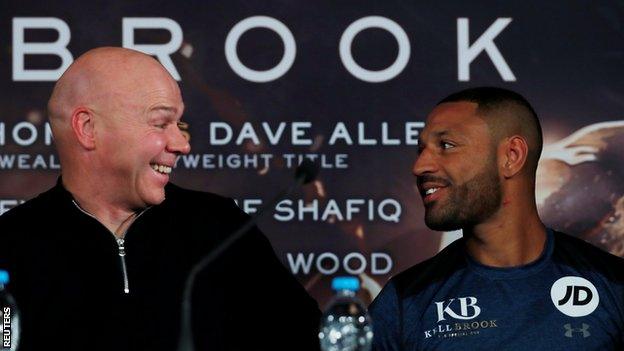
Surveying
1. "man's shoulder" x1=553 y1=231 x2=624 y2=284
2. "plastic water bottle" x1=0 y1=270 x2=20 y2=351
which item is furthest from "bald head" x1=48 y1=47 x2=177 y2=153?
"man's shoulder" x1=553 y1=231 x2=624 y2=284

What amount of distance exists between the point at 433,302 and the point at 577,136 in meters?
0.96

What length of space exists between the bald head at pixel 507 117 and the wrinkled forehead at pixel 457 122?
0.05 feet

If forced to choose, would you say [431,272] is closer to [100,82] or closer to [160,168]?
[160,168]

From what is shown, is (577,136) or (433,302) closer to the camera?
(433,302)

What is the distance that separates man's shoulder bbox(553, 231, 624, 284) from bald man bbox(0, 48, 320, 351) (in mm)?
659

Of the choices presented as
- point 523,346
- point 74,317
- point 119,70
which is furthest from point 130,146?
point 523,346

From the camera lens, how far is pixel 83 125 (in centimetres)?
291

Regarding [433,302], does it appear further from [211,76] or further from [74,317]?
[211,76]

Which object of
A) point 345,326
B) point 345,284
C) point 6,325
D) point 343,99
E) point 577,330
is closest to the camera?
point 345,284

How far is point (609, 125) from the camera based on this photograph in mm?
3861

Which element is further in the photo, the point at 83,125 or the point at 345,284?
the point at 83,125

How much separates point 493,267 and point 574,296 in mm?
204

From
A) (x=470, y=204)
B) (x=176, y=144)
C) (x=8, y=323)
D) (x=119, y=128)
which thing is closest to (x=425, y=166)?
(x=470, y=204)

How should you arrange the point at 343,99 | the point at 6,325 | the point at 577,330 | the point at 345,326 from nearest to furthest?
the point at 6,325
the point at 345,326
the point at 577,330
the point at 343,99
